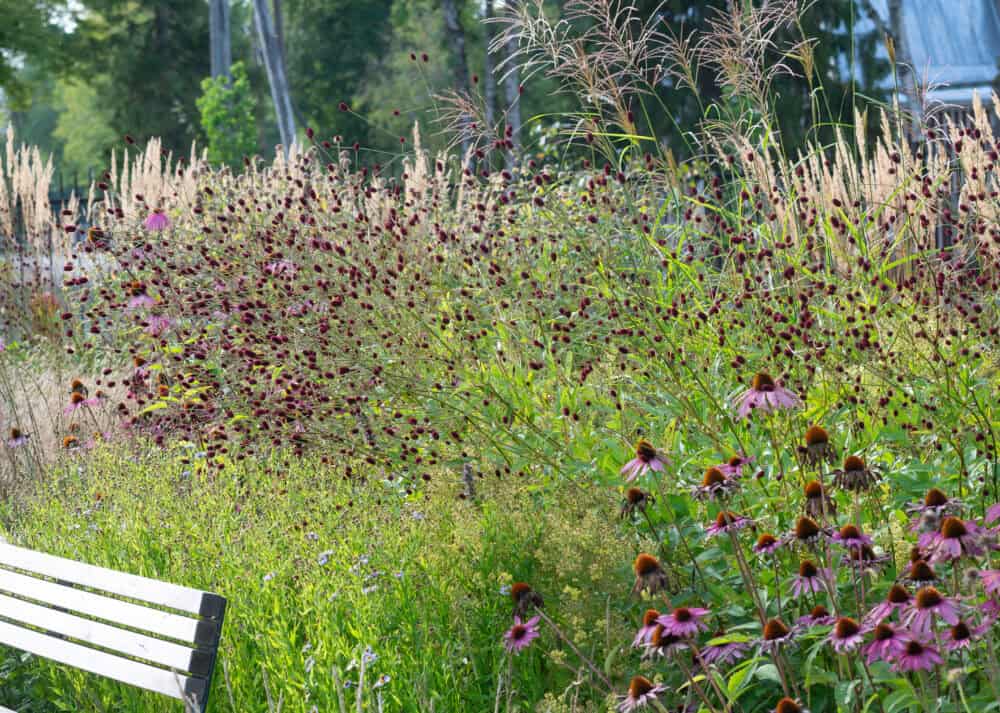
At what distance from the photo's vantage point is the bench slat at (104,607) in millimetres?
2559

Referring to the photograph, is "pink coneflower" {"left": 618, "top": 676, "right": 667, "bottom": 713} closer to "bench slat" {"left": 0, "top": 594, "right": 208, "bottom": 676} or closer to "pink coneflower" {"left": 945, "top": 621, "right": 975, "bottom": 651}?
"pink coneflower" {"left": 945, "top": 621, "right": 975, "bottom": 651}

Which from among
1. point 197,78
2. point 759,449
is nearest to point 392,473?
point 759,449

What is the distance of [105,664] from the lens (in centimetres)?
277

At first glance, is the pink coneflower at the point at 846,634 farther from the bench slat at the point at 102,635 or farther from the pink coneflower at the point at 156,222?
the pink coneflower at the point at 156,222

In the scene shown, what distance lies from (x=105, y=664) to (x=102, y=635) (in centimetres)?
7

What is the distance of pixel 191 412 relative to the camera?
15.0 ft

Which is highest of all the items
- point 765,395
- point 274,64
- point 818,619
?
point 274,64

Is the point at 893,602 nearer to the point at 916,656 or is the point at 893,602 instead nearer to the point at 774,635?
the point at 916,656

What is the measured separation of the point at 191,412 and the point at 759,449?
2.41 m

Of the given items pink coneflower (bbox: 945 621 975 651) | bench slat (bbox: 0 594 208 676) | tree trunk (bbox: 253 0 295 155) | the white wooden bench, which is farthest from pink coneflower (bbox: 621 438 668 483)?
tree trunk (bbox: 253 0 295 155)

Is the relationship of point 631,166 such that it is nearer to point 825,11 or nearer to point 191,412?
point 191,412

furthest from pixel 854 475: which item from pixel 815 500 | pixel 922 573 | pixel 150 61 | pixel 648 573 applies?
pixel 150 61

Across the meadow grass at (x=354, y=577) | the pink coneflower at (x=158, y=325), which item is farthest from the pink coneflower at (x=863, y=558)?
the pink coneflower at (x=158, y=325)

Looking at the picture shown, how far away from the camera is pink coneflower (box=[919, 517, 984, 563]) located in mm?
1734
